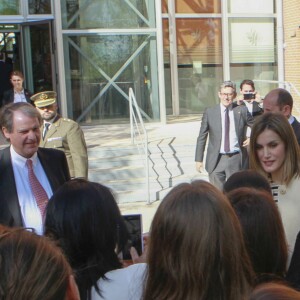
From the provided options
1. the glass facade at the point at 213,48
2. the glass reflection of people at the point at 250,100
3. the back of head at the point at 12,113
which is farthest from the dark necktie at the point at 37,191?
the glass facade at the point at 213,48

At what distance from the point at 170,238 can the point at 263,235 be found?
18.9 inches

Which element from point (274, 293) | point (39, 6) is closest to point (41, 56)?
point (39, 6)

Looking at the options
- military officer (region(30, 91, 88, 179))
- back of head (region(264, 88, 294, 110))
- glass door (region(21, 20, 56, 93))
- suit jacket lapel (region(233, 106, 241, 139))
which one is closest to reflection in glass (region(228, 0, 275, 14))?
glass door (region(21, 20, 56, 93))

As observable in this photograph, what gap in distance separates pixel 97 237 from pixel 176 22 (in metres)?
13.0

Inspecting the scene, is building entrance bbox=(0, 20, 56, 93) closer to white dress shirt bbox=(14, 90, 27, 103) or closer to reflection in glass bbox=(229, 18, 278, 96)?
white dress shirt bbox=(14, 90, 27, 103)

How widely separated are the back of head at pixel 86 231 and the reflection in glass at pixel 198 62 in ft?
42.0

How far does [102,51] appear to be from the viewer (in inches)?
526

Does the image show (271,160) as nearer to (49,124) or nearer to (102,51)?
(49,124)

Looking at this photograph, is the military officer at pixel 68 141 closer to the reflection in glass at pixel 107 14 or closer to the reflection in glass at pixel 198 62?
the reflection in glass at pixel 107 14

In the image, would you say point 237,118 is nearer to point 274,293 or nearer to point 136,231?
point 136,231

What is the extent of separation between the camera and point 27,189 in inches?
143

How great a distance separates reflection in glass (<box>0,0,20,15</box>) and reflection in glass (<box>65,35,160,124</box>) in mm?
1676

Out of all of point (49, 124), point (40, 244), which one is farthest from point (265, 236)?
point (49, 124)

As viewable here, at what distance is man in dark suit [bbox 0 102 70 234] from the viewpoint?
3.56m
